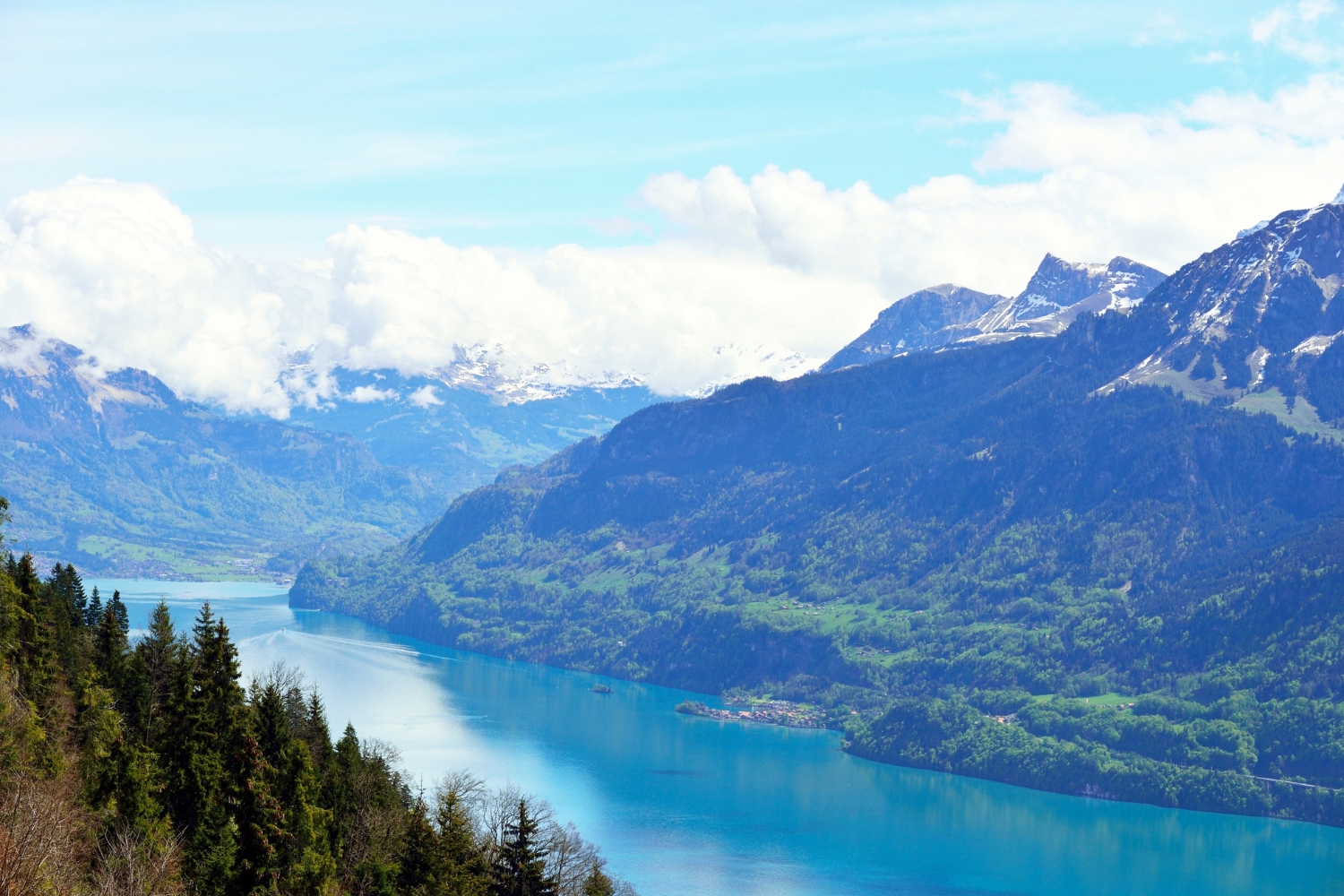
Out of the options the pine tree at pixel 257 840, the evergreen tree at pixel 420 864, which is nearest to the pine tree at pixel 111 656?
the evergreen tree at pixel 420 864

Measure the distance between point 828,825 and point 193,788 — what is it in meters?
101

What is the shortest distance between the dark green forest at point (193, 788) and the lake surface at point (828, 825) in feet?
181

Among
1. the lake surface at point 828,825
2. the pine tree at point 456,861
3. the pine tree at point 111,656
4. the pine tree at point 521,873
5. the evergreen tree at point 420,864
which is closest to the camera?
the evergreen tree at point 420,864

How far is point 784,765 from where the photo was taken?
17712 cm

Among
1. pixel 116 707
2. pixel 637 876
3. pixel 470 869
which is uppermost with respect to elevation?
pixel 116 707

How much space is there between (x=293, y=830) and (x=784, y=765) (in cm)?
13315

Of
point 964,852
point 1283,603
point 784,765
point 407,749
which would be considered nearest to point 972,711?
point 784,765

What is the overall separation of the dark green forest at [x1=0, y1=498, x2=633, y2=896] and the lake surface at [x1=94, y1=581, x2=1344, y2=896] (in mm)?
55139

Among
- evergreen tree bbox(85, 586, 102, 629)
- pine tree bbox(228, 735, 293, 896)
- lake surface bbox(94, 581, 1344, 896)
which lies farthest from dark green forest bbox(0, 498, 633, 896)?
lake surface bbox(94, 581, 1344, 896)

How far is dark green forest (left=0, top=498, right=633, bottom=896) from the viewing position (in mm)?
42594

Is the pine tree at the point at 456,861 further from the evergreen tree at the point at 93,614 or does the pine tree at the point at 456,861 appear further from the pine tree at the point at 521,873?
the evergreen tree at the point at 93,614

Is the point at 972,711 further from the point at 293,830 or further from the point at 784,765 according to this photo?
the point at 293,830

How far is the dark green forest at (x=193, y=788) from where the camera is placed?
42.6 metres

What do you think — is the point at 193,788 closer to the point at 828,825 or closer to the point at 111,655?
the point at 111,655
